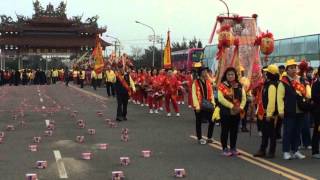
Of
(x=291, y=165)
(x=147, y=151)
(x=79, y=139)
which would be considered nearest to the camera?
(x=291, y=165)

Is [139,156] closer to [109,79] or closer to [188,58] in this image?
[109,79]

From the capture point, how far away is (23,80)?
64.5 meters

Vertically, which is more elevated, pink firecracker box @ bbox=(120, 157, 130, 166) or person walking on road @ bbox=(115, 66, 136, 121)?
person walking on road @ bbox=(115, 66, 136, 121)

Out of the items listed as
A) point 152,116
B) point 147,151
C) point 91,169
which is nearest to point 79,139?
point 147,151

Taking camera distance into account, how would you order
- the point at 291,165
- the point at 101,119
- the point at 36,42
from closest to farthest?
the point at 291,165
the point at 101,119
the point at 36,42

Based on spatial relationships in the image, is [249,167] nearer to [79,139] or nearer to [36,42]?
[79,139]

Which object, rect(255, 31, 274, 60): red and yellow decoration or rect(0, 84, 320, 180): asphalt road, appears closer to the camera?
rect(0, 84, 320, 180): asphalt road

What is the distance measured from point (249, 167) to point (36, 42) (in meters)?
78.0

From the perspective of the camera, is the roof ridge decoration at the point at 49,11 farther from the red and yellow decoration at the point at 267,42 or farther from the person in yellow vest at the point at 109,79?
the red and yellow decoration at the point at 267,42

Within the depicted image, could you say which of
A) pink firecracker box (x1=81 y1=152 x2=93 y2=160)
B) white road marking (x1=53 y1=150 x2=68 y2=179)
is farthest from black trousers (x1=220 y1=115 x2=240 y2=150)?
white road marking (x1=53 y1=150 x2=68 y2=179)

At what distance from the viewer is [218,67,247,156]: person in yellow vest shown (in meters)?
10.7

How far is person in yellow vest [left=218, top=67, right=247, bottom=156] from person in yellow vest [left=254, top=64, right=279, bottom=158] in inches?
15.8

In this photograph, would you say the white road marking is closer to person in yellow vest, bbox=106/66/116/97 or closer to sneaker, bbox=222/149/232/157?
sneaker, bbox=222/149/232/157

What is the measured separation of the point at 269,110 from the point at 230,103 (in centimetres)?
71
